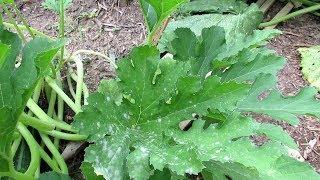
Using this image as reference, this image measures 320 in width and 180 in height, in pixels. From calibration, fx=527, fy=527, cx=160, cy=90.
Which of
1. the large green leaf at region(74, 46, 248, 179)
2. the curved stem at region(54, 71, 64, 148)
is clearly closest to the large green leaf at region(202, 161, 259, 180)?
the large green leaf at region(74, 46, 248, 179)

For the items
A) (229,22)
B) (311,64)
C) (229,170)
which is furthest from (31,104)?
(311,64)

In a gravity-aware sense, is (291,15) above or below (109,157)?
below

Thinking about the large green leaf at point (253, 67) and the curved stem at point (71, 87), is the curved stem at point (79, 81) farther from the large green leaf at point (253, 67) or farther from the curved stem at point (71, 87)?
the large green leaf at point (253, 67)

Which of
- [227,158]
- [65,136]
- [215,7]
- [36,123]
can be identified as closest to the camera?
[227,158]

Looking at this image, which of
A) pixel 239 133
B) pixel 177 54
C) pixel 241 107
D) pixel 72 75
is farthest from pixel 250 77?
pixel 72 75

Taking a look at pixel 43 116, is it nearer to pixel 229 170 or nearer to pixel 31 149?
pixel 31 149

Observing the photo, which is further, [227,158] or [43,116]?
[43,116]
